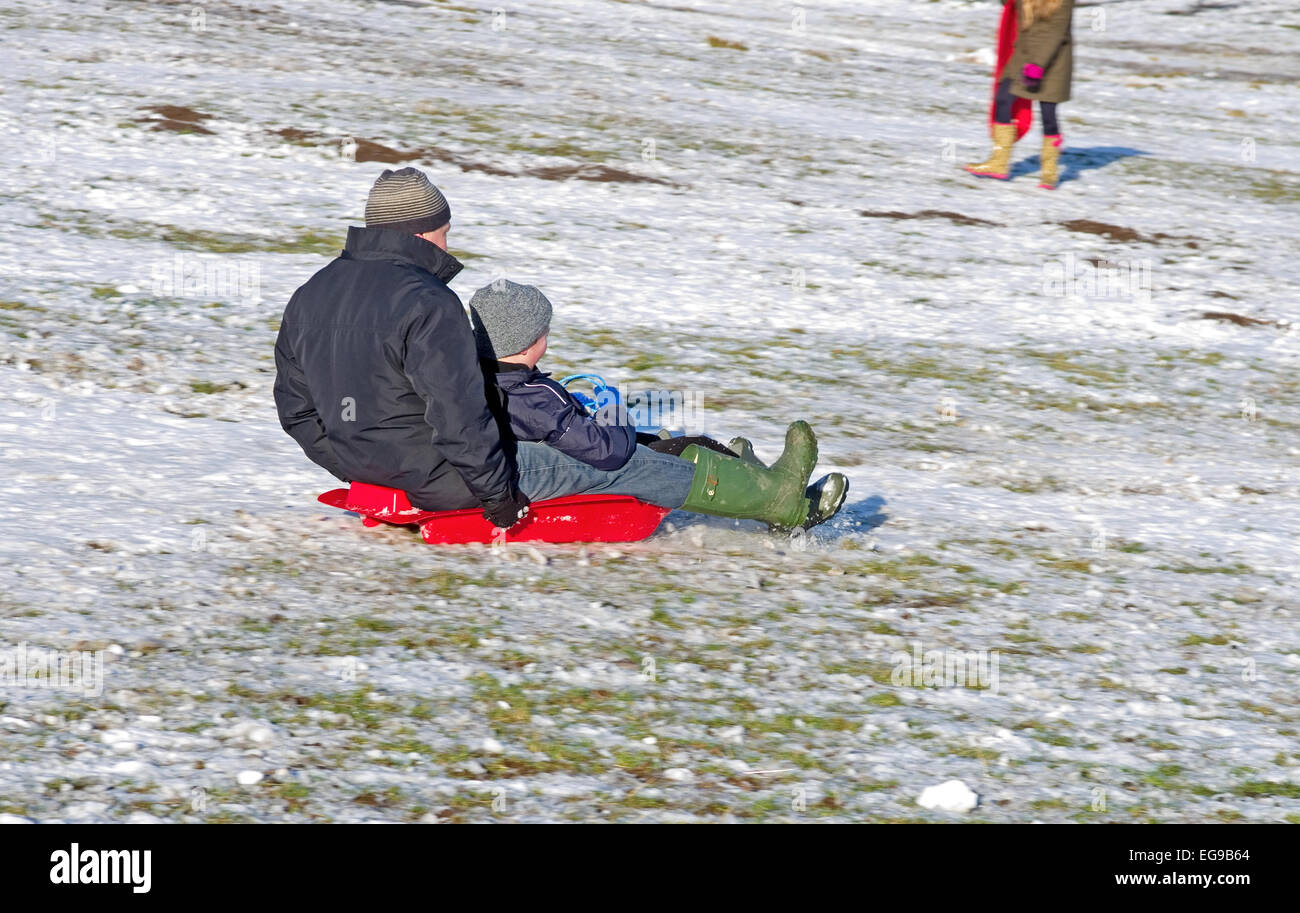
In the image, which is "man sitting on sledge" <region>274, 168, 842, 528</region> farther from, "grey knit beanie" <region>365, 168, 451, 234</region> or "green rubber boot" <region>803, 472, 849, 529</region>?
"green rubber boot" <region>803, 472, 849, 529</region>

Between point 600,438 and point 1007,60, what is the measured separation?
11.0 m

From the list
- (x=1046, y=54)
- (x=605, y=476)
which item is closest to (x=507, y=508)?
(x=605, y=476)

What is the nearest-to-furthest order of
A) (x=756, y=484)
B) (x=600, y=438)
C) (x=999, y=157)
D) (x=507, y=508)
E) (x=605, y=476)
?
(x=507, y=508) < (x=600, y=438) < (x=605, y=476) < (x=756, y=484) < (x=999, y=157)

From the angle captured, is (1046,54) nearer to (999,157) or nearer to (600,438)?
(999,157)

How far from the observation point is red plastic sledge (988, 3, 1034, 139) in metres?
15.4

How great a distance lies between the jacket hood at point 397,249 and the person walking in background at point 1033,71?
431 inches

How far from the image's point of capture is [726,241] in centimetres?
1336

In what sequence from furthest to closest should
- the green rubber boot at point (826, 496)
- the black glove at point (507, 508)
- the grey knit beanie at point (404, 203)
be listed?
the green rubber boot at point (826, 496), the black glove at point (507, 508), the grey knit beanie at point (404, 203)

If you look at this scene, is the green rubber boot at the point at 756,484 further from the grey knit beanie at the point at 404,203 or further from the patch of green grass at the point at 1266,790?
the patch of green grass at the point at 1266,790

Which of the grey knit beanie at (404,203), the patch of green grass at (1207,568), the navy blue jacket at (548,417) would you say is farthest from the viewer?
the patch of green grass at (1207,568)

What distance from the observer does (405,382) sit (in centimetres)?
579

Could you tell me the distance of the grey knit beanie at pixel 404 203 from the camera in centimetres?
578

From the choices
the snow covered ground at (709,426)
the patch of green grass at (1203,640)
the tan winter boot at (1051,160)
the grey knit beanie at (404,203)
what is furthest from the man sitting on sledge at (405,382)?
the tan winter boot at (1051,160)
